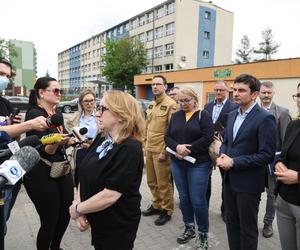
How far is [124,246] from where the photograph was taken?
6.84 feet

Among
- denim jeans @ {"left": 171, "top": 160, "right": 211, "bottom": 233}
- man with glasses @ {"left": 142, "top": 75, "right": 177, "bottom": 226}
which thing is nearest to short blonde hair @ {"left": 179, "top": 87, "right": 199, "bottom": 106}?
man with glasses @ {"left": 142, "top": 75, "right": 177, "bottom": 226}

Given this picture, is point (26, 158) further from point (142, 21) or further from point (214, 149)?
point (142, 21)

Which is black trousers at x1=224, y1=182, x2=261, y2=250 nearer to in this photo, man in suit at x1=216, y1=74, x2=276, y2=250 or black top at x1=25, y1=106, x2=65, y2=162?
man in suit at x1=216, y1=74, x2=276, y2=250

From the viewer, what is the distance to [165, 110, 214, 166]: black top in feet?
11.5

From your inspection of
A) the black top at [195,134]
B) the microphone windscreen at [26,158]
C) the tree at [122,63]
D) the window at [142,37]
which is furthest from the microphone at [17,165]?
the window at [142,37]

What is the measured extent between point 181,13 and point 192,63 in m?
7.41

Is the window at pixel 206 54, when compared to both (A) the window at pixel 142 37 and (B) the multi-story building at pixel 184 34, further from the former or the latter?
(A) the window at pixel 142 37

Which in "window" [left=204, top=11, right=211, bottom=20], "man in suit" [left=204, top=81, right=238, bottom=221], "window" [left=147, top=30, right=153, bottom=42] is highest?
"window" [left=204, top=11, right=211, bottom=20]

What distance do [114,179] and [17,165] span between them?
0.67 m

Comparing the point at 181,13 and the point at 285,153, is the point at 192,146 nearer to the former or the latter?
the point at 285,153

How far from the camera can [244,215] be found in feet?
9.18

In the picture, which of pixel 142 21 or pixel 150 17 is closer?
pixel 150 17

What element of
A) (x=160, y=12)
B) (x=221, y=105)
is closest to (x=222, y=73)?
(x=221, y=105)

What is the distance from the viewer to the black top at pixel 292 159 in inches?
94.0
